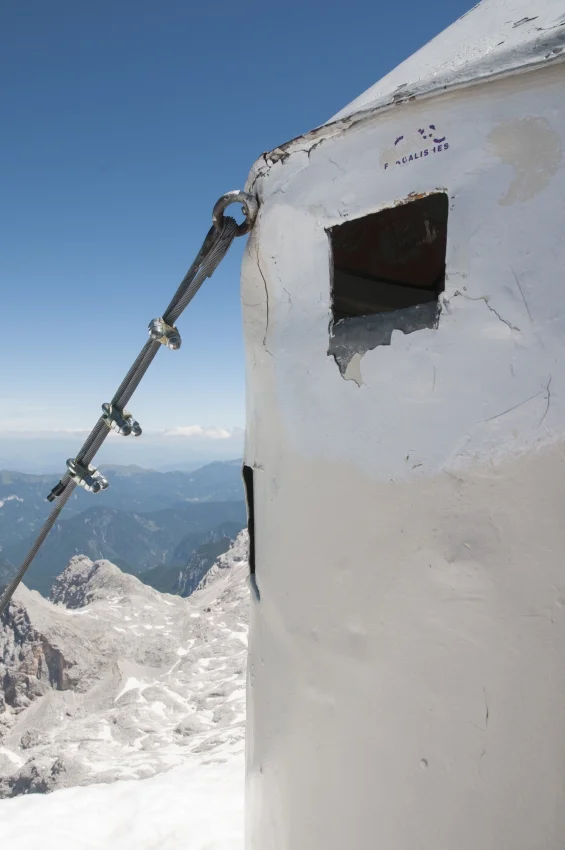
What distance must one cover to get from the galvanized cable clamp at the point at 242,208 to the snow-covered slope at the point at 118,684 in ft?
84.7

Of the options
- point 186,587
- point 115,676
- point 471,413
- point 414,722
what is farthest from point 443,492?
point 186,587

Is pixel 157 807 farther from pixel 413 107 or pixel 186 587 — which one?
pixel 186 587

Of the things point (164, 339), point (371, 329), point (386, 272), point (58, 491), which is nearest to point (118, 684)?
point (58, 491)

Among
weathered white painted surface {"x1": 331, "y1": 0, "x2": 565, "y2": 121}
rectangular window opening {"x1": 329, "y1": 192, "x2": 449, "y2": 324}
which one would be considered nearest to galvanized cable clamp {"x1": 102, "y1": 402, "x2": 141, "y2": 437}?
rectangular window opening {"x1": 329, "y1": 192, "x2": 449, "y2": 324}

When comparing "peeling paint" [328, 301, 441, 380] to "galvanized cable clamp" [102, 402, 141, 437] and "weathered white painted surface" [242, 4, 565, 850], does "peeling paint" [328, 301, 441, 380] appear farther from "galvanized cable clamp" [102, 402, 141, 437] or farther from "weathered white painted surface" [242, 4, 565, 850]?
"galvanized cable clamp" [102, 402, 141, 437]

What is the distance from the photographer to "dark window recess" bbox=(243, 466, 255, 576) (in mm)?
2613

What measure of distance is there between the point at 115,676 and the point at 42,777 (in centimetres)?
1240

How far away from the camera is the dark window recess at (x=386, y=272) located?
1.95m

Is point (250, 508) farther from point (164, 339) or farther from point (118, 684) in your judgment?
point (118, 684)

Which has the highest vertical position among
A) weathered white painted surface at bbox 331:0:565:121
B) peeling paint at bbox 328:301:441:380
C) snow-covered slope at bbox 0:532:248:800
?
weathered white painted surface at bbox 331:0:565:121

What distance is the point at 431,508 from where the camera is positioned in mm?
1783

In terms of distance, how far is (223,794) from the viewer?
6.06 m

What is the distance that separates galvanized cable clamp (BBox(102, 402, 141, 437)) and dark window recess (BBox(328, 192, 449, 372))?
163 centimetres

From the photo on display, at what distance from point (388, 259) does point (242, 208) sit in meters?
0.72
